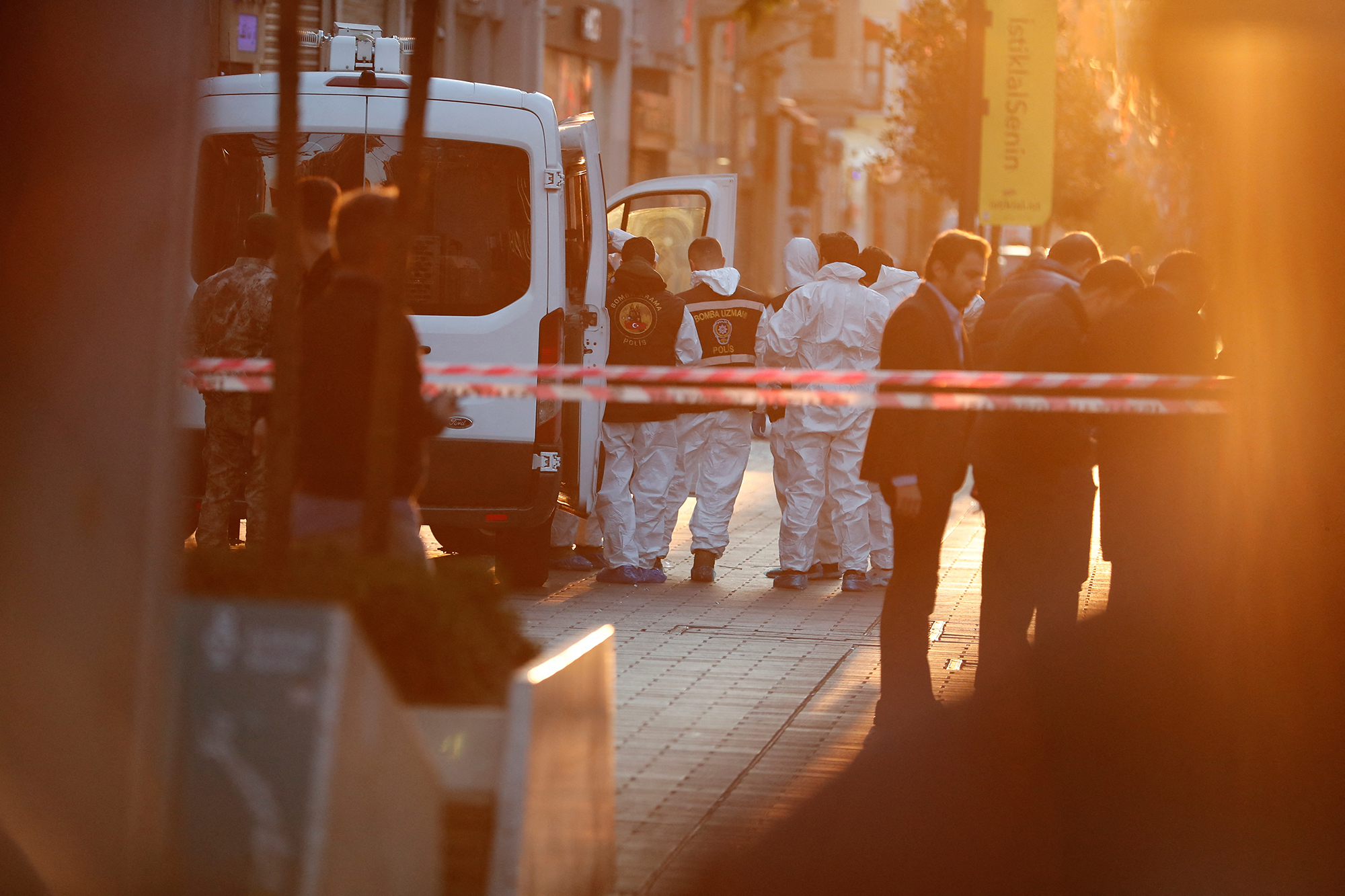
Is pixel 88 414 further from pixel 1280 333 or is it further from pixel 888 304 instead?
pixel 888 304

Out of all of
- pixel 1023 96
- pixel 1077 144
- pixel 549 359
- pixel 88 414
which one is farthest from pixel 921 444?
pixel 1077 144

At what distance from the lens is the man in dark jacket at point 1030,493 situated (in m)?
6.90

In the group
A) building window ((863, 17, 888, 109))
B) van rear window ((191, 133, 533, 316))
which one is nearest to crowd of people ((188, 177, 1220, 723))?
van rear window ((191, 133, 533, 316))

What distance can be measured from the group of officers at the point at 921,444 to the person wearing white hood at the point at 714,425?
1 centimetres

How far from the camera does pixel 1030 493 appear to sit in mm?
6914

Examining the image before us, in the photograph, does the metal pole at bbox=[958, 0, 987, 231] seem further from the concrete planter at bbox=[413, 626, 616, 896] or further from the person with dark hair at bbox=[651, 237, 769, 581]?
the concrete planter at bbox=[413, 626, 616, 896]

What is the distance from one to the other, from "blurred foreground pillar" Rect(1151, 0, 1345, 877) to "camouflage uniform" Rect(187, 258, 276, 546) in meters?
4.03

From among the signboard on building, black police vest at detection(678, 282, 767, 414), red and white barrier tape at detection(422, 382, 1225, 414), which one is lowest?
red and white barrier tape at detection(422, 382, 1225, 414)

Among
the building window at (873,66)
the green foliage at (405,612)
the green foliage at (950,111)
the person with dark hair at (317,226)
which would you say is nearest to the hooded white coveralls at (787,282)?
the person with dark hair at (317,226)

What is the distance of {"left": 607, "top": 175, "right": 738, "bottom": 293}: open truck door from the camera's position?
12.8 meters

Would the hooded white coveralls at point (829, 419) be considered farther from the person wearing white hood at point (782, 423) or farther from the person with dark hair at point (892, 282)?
the person with dark hair at point (892, 282)

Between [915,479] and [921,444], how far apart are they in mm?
135

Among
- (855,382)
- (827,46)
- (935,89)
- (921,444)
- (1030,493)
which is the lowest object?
(1030,493)

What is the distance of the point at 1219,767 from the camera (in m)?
6.15
